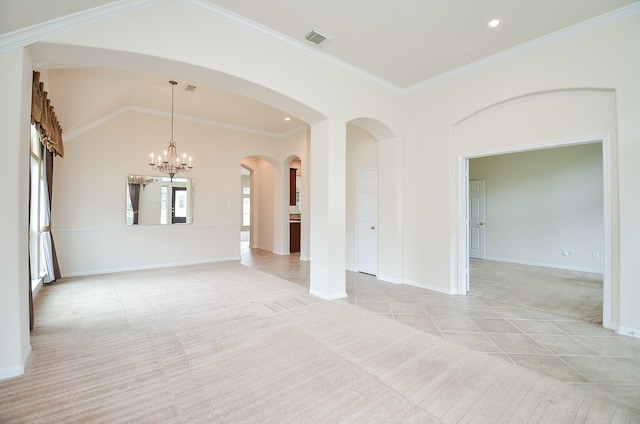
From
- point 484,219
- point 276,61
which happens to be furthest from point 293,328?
point 484,219

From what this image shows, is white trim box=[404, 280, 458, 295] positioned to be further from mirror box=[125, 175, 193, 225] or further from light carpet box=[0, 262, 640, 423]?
mirror box=[125, 175, 193, 225]

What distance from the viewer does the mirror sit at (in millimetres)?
5906

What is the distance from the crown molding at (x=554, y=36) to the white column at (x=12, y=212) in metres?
4.94

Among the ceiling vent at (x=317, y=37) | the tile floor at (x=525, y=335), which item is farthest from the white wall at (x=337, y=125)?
the tile floor at (x=525, y=335)

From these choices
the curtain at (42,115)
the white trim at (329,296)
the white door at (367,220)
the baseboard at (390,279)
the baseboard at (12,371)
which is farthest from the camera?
the white door at (367,220)

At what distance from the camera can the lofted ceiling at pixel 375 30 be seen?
2.88 metres

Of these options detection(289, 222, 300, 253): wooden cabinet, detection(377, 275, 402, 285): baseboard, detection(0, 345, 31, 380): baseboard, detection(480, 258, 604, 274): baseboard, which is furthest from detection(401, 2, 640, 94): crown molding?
detection(0, 345, 31, 380): baseboard

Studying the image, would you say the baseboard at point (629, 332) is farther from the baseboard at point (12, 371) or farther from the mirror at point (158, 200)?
the mirror at point (158, 200)

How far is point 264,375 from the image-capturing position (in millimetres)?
2191

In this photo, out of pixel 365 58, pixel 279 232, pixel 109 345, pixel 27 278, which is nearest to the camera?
pixel 27 278

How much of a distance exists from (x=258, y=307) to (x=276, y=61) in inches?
124

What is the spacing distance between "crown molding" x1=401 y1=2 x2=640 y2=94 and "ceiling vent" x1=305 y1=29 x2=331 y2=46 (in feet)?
6.60

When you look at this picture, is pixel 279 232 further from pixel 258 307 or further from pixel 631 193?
pixel 631 193

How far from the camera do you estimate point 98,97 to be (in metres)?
4.61
